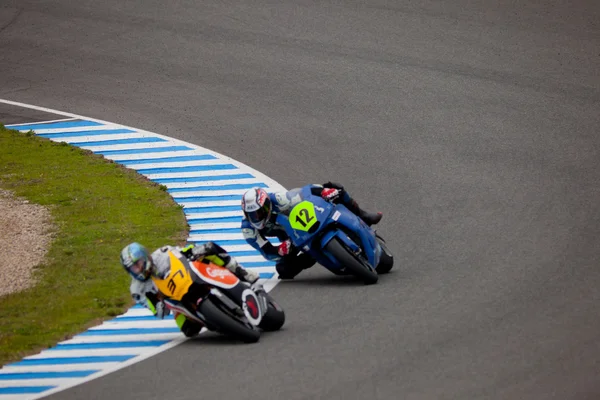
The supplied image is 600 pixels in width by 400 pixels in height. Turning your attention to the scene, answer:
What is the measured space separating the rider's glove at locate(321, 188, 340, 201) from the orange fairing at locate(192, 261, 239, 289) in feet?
8.40

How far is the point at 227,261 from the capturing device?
42.5 feet

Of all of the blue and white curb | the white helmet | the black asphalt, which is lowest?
the black asphalt

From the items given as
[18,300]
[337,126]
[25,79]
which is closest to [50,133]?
→ [25,79]

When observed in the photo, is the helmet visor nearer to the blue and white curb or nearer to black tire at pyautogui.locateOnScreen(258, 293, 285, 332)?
the blue and white curb

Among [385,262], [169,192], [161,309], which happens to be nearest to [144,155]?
[169,192]

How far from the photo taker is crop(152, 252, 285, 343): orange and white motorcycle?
1232 cm

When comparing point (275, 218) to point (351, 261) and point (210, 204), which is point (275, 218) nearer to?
point (351, 261)

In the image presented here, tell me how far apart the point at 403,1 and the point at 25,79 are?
10256 mm

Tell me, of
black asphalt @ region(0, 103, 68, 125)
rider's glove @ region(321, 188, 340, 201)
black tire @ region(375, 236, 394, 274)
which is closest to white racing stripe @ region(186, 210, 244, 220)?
rider's glove @ region(321, 188, 340, 201)

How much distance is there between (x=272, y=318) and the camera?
12.6 m

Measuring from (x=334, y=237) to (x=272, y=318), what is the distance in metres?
2.09

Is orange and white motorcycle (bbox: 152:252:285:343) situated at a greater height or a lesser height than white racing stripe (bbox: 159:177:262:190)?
greater

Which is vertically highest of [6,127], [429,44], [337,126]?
[429,44]

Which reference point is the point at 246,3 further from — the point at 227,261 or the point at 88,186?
the point at 227,261
